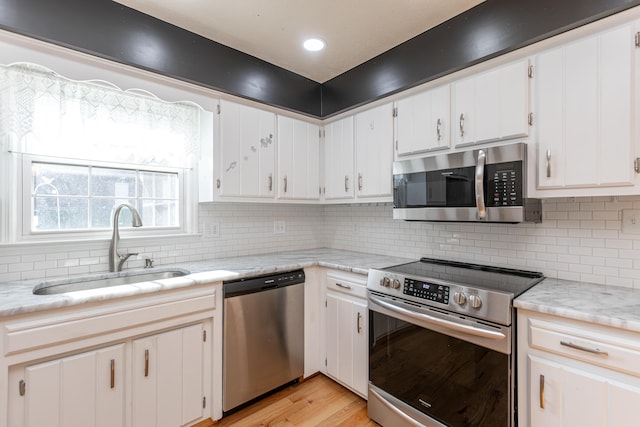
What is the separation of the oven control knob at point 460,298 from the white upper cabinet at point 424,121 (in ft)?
3.19

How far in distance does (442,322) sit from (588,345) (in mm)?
569

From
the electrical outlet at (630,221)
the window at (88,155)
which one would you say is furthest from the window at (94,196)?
the electrical outlet at (630,221)

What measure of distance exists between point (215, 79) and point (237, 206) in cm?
103

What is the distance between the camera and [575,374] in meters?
1.25

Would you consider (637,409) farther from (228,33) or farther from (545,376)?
(228,33)

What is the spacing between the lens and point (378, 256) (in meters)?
2.69

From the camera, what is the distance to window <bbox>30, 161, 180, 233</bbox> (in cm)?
187

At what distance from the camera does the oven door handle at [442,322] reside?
4.65 feet

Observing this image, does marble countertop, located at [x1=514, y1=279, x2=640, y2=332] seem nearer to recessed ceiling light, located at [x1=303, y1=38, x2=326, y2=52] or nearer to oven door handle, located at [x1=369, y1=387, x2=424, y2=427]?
oven door handle, located at [x1=369, y1=387, x2=424, y2=427]

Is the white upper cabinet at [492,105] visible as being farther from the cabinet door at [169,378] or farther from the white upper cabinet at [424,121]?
the cabinet door at [169,378]

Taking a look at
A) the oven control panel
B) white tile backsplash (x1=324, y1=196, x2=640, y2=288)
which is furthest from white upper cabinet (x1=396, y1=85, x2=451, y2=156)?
the oven control panel

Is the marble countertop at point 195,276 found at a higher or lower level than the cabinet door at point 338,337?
higher

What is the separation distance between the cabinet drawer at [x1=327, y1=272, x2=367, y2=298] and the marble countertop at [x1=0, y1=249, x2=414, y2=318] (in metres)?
0.06

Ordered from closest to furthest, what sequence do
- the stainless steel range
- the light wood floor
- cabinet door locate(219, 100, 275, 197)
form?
the stainless steel range → the light wood floor → cabinet door locate(219, 100, 275, 197)
